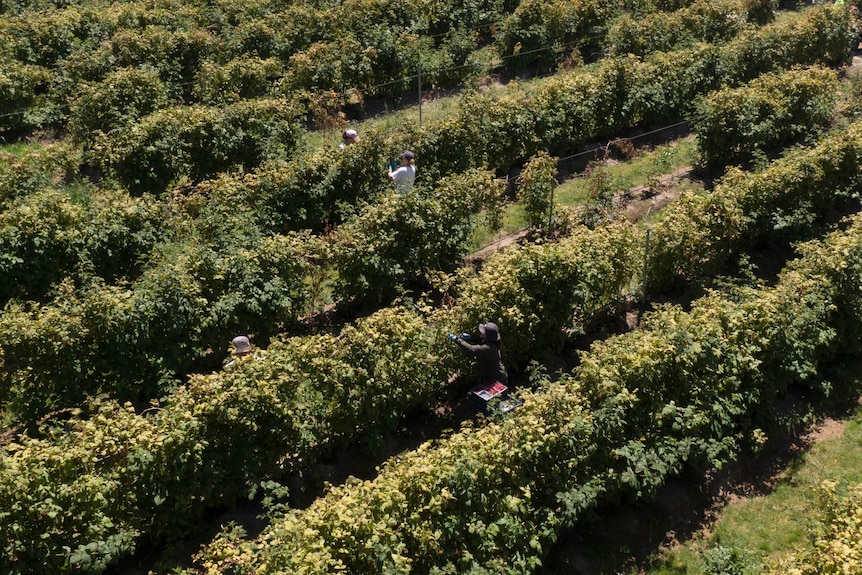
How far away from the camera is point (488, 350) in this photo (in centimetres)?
880

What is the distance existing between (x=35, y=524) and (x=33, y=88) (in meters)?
13.7

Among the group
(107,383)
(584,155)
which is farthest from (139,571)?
(584,155)

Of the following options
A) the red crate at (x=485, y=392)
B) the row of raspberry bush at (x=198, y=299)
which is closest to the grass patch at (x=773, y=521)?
the red crate at (x=485, y=392)

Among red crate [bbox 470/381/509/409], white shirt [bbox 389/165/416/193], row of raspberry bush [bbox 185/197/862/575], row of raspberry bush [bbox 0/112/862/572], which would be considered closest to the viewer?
row of raspberry bush [bbox 185/197/862/575]

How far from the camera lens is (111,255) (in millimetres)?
10773

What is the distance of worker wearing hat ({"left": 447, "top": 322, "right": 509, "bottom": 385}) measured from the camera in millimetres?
8766

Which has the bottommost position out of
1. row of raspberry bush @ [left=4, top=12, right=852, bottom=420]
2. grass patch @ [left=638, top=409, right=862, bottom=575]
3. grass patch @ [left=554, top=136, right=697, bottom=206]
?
grass patch @ [left=638, top=409, right=862, bottom=575]

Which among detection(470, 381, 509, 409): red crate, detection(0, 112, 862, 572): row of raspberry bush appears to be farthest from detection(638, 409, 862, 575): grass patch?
detection(470, 381, 509, 409): red crate

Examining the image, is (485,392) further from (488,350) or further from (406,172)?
(406,172)

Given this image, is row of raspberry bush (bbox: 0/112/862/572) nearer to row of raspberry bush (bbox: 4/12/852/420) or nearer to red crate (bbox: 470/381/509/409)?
red crate (bbox: 470/381/509/409)

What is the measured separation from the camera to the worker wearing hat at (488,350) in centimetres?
877

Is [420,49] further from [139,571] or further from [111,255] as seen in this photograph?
[139,571]

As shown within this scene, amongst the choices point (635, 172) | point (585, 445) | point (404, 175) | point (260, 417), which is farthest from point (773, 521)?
point (635, 172)

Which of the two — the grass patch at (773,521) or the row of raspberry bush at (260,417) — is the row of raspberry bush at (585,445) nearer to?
the row of raspberry bush at (260,417)
